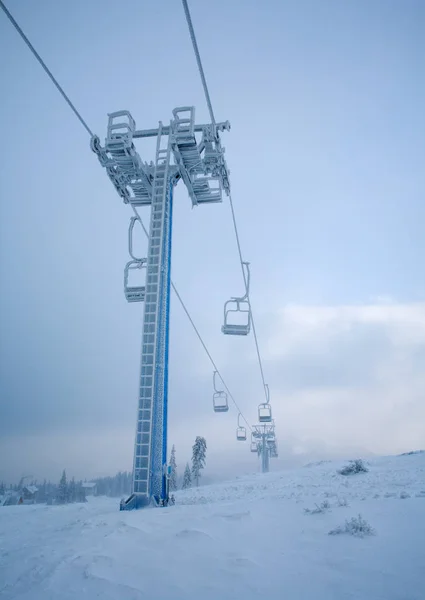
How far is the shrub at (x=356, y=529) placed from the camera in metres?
6.16

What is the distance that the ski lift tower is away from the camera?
11844 millimetres

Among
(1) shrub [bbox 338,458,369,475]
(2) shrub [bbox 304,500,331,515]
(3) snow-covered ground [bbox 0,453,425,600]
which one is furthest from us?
(1) shrub [bbox 338,458,369,475]

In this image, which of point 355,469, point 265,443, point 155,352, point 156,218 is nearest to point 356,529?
point 155,352

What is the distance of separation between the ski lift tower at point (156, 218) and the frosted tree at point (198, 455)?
55.7m

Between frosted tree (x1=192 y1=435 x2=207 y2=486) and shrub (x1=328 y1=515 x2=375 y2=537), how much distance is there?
6183 cm

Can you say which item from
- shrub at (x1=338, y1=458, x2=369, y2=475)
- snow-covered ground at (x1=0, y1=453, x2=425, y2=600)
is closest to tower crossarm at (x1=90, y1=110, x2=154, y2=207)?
snow-covered ground at (x1=0, y1=453, x2=425, y2=600)

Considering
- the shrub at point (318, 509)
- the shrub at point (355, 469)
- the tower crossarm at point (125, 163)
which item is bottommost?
the shrub at point (355, 469)

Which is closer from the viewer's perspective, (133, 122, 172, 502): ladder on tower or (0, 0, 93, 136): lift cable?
(0, 0, 93, 136): lift cable

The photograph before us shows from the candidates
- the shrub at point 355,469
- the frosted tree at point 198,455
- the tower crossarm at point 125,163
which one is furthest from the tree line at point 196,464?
the tower crossarm at point 125,163

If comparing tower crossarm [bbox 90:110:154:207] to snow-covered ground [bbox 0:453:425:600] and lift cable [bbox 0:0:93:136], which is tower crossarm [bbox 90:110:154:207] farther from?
snow-covered ground [bbox 0:453:425:600]

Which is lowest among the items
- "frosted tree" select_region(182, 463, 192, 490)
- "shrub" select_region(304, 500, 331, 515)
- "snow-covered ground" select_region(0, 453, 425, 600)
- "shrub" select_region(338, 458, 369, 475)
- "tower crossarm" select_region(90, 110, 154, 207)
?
"frosted tree" select_region(182, 463, 192, 490)

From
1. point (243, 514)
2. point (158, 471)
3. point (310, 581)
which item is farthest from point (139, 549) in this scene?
point (158, 471)

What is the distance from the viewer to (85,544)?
687cm

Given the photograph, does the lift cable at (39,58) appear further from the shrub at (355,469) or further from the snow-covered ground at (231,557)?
the shrub at (355,469)
